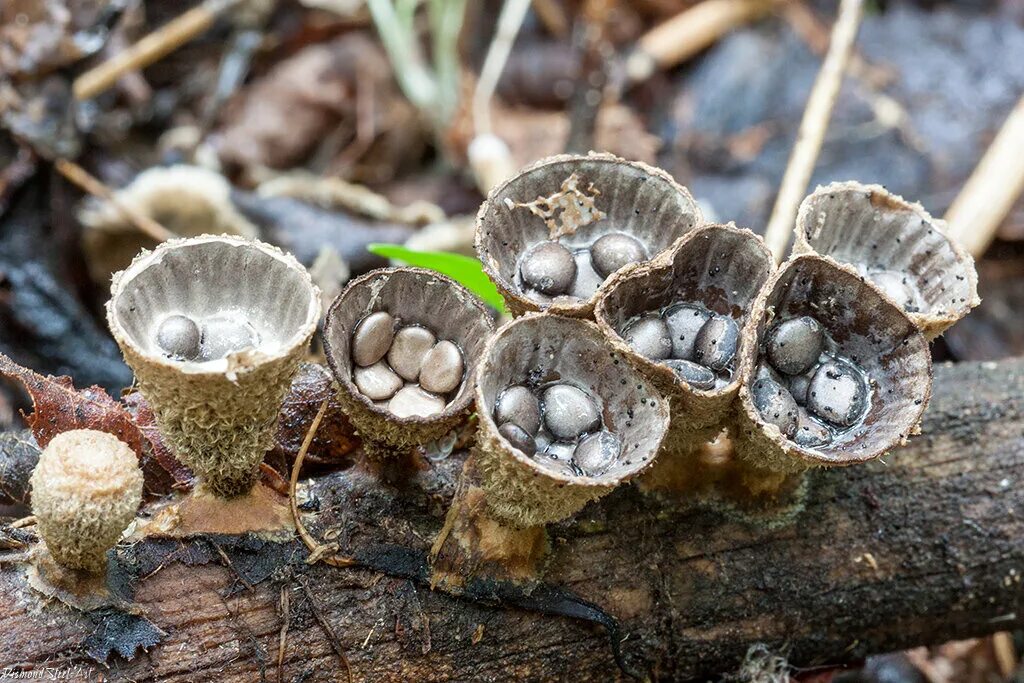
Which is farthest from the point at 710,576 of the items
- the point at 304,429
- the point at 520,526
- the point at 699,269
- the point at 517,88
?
the point at 517,88

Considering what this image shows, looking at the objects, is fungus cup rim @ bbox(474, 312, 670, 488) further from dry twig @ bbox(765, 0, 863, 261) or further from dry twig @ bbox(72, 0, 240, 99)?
dry twig @ bbox(72, 0, 240, 99)

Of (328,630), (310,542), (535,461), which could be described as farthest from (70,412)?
(535,461)

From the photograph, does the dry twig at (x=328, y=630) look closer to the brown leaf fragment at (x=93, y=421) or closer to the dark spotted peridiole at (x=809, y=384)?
the brown leaf fragment at (x=93, y=421)

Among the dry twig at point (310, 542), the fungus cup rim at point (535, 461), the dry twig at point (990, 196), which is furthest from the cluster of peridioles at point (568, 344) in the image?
the dry twig at point (990, 196)

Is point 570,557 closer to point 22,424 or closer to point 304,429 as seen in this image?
point 304,429

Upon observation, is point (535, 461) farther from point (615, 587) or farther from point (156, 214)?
point (156, 214)

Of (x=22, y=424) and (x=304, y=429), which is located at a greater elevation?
(x=304, y=429)

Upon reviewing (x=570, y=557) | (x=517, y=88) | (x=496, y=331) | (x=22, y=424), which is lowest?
(x=22, y=424)
